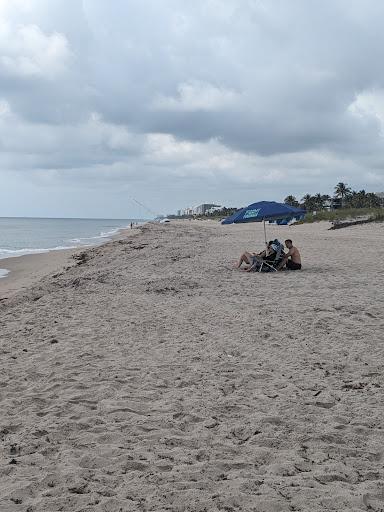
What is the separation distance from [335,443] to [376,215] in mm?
42937

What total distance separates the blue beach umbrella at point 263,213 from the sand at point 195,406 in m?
4.61

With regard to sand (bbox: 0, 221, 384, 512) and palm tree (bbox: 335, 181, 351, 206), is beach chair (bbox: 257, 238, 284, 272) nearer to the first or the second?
sand (bbox: 0, 221, 384, 512)

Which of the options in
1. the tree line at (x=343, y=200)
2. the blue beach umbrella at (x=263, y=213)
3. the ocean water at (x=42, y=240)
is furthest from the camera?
the tree line at (x=343, y=200)

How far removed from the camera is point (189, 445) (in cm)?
370

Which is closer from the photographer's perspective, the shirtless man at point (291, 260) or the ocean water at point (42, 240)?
the shirtless man at point (291, 260)

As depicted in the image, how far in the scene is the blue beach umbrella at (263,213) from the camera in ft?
43.9

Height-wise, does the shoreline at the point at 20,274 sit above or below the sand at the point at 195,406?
below

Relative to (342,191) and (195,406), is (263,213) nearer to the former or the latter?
(195,406)

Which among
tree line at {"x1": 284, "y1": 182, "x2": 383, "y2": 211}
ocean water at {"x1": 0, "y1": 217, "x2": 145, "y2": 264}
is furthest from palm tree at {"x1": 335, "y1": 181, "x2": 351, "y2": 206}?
ocean water at {"x1": 0, "y1": 217, "x2": 145, "y2": 264}

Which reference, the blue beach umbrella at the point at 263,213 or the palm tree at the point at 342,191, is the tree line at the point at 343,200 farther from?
the blue beach umbrella at the point at 263,213

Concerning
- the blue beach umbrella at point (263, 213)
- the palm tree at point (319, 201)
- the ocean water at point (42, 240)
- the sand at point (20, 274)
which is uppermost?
the palm tree at point (319, 201)

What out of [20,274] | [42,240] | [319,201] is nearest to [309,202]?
[319,201]

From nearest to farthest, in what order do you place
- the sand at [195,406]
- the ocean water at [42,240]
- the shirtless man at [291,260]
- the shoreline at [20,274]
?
1. the sand at [195,406]
2. the shirtless man at [291,260]
3. the shoreline at [20,274]
4. the ocean water at [42,240]

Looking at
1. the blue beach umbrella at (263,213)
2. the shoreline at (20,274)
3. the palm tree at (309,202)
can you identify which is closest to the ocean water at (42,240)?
the shoreline at (20,274)
